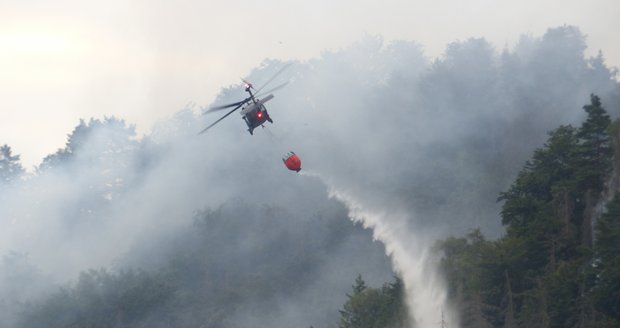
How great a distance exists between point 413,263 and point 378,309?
500 centimetres

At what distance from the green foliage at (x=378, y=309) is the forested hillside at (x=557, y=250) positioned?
507 centimetres

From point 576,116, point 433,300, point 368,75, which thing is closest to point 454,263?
point 433,300

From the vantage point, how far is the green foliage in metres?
90.1

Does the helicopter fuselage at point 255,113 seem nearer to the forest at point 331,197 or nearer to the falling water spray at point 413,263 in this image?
the falling water spray at point 413,263

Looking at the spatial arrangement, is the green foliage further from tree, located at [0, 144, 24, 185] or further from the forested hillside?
tree, located at [0, 144, 24, 185]

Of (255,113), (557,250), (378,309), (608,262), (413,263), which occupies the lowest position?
(608,262)

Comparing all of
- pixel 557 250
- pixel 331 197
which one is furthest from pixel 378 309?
pixel 331 197

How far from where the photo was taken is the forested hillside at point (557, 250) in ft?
230

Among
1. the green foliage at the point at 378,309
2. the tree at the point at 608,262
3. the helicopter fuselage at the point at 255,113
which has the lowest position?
the tree at the point at 608,262

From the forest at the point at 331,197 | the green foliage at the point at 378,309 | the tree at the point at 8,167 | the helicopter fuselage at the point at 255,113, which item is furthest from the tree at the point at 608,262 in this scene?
the tree at the point at 8,167

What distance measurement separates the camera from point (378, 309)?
94562 millimetres

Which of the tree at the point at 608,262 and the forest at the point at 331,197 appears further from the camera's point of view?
the forest at the point at 331,197

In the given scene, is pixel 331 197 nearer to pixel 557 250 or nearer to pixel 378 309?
pixel 378 309

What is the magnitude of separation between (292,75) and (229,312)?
56069mm
